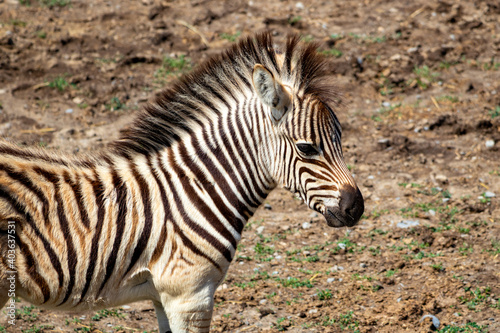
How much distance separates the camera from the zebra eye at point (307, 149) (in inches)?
→ 151

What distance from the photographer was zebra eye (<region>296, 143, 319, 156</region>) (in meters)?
3.83

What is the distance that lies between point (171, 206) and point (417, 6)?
9.37 metres

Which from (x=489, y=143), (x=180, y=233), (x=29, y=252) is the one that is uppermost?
(x=29, y=252)

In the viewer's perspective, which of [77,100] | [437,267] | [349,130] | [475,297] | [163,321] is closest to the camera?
[163,321]

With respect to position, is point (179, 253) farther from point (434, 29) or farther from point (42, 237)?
point (434, 29)

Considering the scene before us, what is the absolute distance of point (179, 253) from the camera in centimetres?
377

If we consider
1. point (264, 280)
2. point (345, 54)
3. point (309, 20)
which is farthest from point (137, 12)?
point (264, 280)

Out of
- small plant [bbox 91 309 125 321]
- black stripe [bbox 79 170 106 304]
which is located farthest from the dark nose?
small plant [bbox 91 309 125 321]

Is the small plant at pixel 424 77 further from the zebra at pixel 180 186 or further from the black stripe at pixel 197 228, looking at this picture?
the black stripe at pixel 197 228

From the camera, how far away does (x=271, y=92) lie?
3768 millimetres

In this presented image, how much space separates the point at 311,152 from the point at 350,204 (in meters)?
0.46

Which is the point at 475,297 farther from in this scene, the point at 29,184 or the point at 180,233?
the point at 29,184

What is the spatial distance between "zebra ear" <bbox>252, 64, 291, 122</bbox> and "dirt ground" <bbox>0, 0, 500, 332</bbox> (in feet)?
2.84

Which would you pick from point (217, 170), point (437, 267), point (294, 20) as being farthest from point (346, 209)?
point (294, 20)
